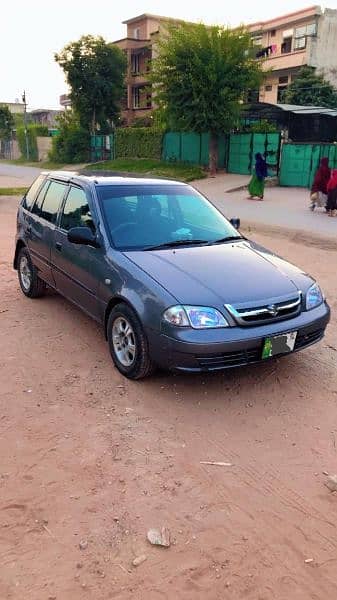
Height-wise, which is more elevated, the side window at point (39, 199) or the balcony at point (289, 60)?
the balcony at point (289, 60)

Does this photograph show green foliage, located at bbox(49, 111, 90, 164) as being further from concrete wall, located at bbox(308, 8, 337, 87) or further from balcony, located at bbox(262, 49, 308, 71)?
concrete wall, located at bbox(308, 8, 337, 87)

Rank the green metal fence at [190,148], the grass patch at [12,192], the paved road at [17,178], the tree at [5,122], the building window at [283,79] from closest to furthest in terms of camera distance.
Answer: the grass patch at [12,192] < the paved road at [17,178] < the green metal fence at [190,148] < the building window at [283,79] < the tree at [5,122]

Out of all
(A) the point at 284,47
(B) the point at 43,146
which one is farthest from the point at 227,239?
(B) the point at 43,146

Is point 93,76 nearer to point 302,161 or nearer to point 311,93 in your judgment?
point 311,93

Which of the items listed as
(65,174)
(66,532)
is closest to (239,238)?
(65,174)

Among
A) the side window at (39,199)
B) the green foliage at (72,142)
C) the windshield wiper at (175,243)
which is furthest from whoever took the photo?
the green foliage at (72,142)

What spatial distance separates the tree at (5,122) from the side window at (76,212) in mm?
57734

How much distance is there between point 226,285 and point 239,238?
123 cm

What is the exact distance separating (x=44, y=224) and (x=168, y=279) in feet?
7.43

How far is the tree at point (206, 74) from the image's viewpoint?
75.6 ft

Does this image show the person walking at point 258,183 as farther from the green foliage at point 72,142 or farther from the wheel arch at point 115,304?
the green foliage at point 72,142

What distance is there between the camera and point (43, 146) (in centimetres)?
4809

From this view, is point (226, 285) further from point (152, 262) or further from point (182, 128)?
point (182, 128)

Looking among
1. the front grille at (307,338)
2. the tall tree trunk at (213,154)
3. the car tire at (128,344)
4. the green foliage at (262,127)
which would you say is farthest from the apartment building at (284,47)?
the front grille at (307,338)
